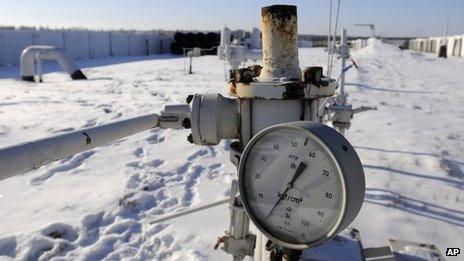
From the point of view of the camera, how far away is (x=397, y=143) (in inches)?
193

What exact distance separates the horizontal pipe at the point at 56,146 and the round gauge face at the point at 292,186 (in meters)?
0.44

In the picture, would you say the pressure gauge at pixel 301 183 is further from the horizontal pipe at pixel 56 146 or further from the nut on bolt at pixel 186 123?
the horizontal pipe at pixel 56 146

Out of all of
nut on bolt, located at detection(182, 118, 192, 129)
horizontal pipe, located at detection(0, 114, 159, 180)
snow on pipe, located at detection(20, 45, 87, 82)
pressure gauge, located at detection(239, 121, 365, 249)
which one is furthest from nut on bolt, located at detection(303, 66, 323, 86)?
snow on pipe, located at detection(20, 45, 87, 82)

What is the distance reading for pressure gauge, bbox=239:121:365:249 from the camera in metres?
1.22

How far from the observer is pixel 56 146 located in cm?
107

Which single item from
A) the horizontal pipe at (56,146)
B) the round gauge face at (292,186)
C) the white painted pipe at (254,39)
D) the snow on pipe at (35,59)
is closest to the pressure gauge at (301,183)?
the round gauge face at (292,186)

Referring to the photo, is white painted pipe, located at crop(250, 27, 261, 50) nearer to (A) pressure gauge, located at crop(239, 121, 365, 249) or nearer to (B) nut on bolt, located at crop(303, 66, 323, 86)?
(B) nut on bolt, located at crop(303, 66, 323, 86)

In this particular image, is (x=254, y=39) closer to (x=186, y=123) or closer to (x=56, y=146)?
(x=186, y=123)

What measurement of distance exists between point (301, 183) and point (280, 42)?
21.2 inches

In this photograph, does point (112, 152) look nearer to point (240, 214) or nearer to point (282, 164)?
point (240, 214)

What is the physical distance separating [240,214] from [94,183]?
2.43 metres

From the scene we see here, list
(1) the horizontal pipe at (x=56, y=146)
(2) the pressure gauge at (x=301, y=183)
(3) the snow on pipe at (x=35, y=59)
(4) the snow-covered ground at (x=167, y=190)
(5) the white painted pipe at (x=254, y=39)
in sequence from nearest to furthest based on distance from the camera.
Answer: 1. (1) the horizontal pipe at (x=56, y=146)
2. (2) the pressure gauge at (x=301, y=183)
3. (4) the snow-covered ground at (x=167, y=190)
4. (3) the snow on pipe at (x=35, y=59)
5. (5) the white painted pipe at (x=254, y=39)

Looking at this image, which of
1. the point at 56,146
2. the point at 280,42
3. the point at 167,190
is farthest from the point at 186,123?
the point at 167,190

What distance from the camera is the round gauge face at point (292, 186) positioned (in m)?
1.25
